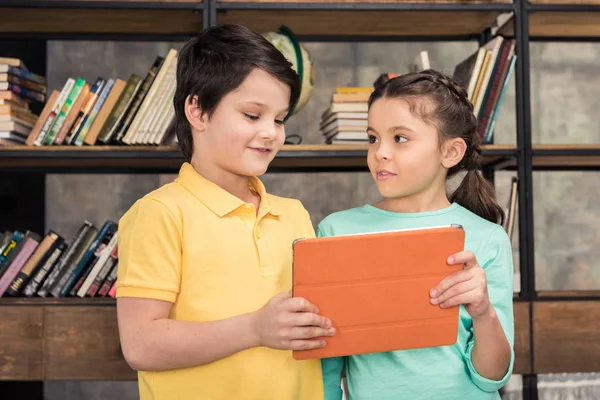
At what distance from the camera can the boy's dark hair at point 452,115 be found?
125cm

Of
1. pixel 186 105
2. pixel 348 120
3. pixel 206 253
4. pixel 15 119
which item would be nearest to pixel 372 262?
pixel 206 253

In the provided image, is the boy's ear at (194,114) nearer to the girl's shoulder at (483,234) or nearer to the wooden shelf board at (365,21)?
the girl's shoulder at (483,234)

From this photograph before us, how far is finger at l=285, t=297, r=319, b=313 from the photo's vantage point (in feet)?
3.05

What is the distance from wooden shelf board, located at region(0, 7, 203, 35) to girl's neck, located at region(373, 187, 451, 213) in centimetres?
126

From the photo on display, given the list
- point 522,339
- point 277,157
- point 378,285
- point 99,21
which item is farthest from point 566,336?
point 99,21

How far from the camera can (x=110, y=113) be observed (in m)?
2.21

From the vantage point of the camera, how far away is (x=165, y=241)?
990mm

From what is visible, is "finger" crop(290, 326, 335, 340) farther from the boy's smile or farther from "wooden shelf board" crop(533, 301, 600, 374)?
"wooden shelf board" crop(533, 301, 600, 374)

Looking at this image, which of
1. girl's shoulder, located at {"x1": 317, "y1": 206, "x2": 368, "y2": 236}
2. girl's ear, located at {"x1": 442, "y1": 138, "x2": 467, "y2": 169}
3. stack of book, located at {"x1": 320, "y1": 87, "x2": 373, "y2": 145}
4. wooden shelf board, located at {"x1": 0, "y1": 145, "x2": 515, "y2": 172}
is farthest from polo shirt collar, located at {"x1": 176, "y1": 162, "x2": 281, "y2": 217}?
stack of book, located at {"x1": 320, "y1": 87, "x2": 373, "y2": 145}

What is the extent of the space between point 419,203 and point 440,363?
0.31m

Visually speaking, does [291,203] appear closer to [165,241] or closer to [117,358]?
[165,241]

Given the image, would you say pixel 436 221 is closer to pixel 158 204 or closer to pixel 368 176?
pixel 158 204

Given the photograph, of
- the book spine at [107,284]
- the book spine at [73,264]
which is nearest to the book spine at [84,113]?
the book spine at [73,264]

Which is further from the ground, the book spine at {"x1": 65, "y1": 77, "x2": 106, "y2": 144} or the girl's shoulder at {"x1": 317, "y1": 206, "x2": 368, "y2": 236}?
the book spine at {"x1": 65, "y1": 77, "x2": 106, "y2": 144}
